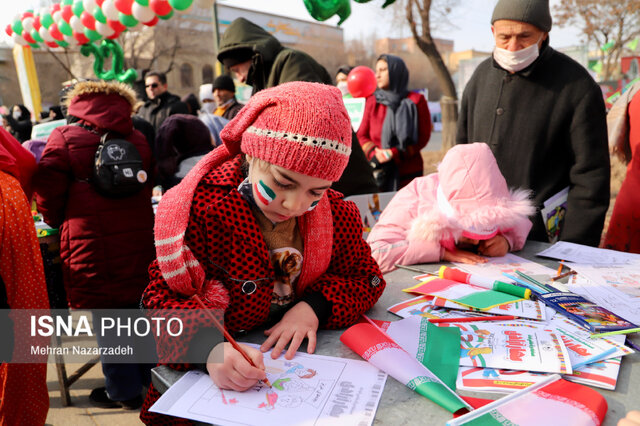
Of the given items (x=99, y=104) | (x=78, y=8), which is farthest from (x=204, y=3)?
(x=99, y=104)

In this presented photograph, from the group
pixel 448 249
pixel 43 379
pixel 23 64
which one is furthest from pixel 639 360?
pixel 23 64

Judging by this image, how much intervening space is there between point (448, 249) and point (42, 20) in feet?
23.5

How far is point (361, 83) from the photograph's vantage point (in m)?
4.50

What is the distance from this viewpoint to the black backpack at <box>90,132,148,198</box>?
90.7 inches

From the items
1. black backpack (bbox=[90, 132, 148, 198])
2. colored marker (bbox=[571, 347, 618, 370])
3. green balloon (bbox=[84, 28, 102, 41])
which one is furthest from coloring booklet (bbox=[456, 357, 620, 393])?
green balloon (bbox=[84, 28, 102, 41])

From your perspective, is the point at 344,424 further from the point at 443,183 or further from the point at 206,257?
the point at 443,183

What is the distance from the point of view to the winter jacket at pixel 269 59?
239 centimetres

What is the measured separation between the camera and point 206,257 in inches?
44.4

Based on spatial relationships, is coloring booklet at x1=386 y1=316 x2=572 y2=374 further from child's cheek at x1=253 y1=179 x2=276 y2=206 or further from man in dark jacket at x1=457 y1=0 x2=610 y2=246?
man in dark jacket at x1=457 y1=0 x2=610 y2=246

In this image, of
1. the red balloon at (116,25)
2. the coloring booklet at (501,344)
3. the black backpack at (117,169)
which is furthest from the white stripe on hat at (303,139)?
the red balloon at (116,25)

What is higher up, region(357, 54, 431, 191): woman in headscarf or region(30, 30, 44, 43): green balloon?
region(30, 30, 44, 43): green balloon

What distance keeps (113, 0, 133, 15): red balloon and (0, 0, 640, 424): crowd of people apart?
237 centimetres

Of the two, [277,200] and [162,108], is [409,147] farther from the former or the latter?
[277,200]

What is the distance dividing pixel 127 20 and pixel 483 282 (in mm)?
5340
